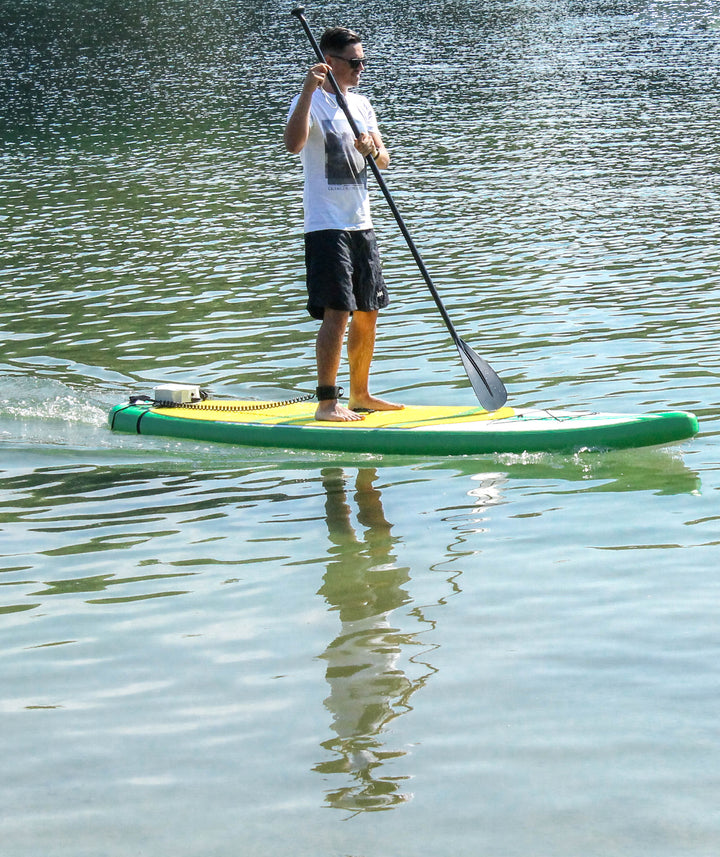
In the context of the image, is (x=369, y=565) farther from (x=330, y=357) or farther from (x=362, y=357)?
(x=362, y=357)

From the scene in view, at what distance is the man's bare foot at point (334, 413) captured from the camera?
25.5 feet

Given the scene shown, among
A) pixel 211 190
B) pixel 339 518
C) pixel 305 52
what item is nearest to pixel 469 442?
pixel 339 518

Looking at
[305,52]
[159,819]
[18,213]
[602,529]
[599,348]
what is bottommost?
[159,819]

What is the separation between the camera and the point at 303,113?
7.28 meters

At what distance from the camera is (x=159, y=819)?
12.2 feet

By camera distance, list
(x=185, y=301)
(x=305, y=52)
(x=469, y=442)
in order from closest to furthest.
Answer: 1. (x=469, y=442)
2. (x=185, y=301)
3. (x=305, y=52)

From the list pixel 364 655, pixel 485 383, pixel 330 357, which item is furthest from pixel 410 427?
pixel 364 655

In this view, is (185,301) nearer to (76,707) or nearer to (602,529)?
(602,529)

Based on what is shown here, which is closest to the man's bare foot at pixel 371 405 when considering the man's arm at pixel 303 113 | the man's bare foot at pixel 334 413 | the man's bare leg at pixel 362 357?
the man's bare leg at pixel 362 357

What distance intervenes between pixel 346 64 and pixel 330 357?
1.69 metres

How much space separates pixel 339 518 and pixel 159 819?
290cm

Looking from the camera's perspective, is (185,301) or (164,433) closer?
(164,433)

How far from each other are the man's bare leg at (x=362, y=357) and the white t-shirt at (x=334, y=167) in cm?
58

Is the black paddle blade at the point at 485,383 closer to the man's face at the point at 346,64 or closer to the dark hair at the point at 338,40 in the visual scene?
the man's face at the point at 346,64
